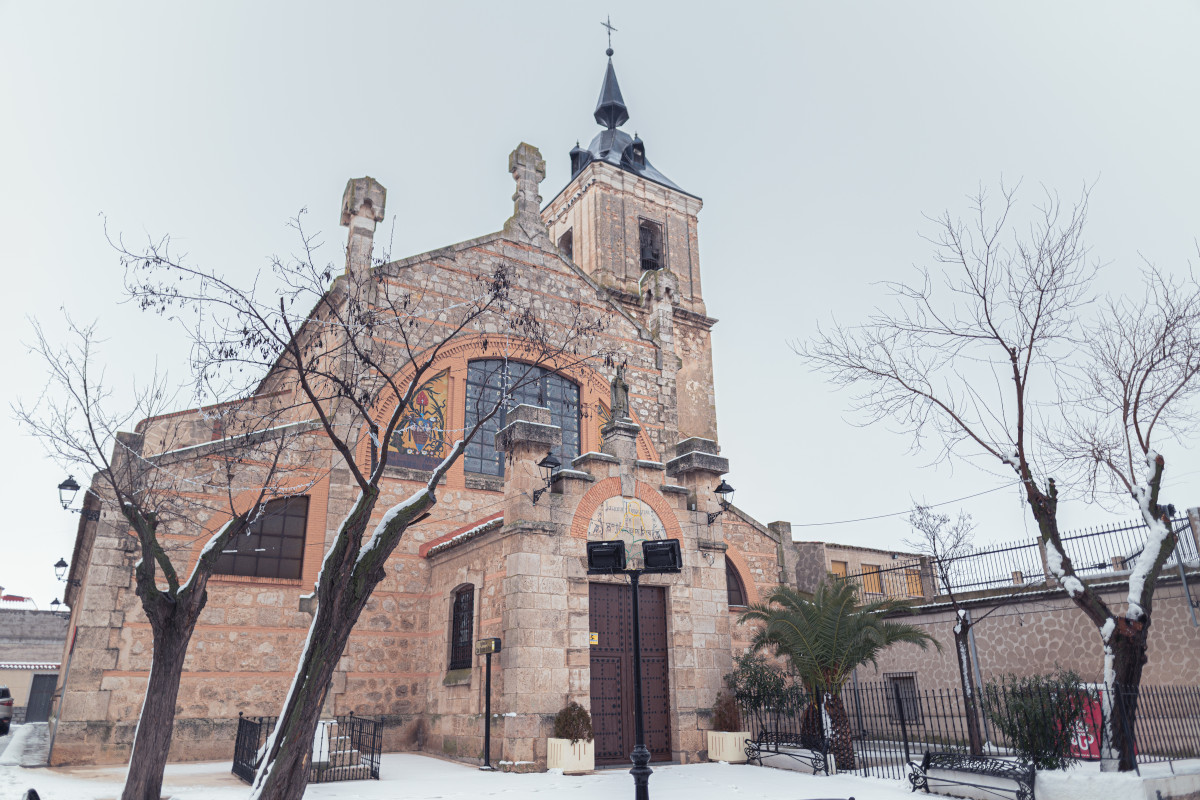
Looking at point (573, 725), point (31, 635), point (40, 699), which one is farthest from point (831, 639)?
point (31, 635)

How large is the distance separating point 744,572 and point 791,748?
7175 millimetres

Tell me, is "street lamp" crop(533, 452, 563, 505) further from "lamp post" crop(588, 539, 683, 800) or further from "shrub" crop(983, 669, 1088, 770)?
"shrub" crop(983, 669, 1088, 770)

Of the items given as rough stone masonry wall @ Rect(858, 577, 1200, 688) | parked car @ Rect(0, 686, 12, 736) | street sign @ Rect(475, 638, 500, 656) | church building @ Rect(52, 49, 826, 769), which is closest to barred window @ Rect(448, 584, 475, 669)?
church building @ Rect(52, 49, 826, 769)

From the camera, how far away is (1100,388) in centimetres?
1168

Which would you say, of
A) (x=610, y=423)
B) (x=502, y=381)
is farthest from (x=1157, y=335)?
(x=502, y=381)

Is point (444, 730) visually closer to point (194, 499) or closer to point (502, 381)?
point (194, 499)

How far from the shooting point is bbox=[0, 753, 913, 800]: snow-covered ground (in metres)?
9.62

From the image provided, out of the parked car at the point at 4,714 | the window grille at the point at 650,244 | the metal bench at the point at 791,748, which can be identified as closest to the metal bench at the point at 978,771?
the metal bench at the point at 791,748

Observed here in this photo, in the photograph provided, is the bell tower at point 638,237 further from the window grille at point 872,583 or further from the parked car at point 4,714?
the parked car at point 4,714

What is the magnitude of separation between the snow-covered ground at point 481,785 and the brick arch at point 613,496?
3.86 m

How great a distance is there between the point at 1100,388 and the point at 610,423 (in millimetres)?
7952

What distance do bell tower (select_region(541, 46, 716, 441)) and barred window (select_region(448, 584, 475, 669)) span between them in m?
14.3

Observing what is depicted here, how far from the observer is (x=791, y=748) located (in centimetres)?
1279

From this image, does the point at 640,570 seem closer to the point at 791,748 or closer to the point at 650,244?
the point at 791,748
